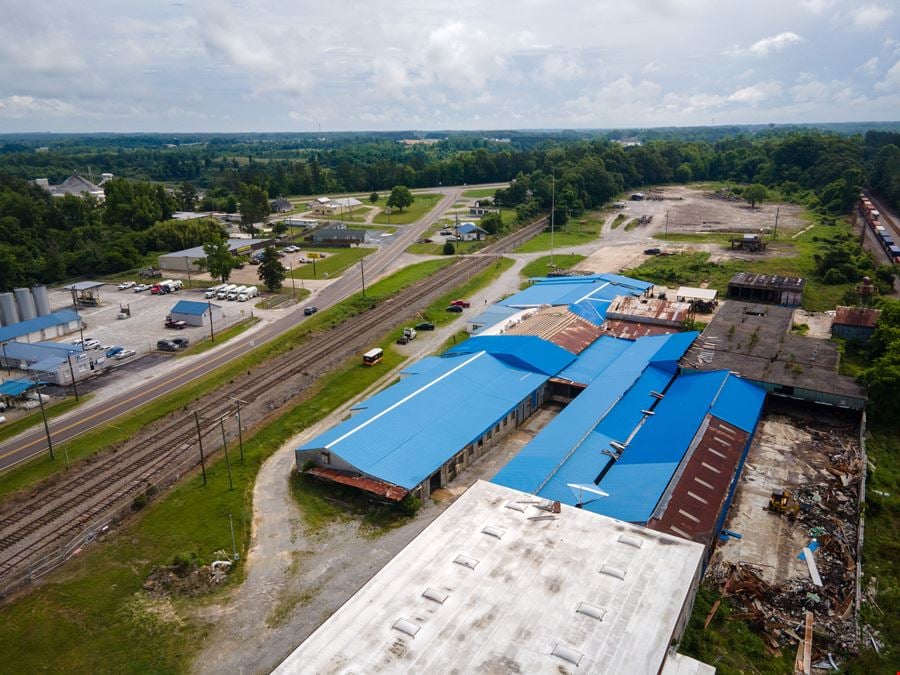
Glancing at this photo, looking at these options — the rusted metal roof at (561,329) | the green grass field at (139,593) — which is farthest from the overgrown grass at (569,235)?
the green grass field at (139,593)

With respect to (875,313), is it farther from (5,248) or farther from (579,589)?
(5,248)

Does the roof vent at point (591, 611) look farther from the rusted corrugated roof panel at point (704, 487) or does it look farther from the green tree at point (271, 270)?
the green tree at point (271, 270)

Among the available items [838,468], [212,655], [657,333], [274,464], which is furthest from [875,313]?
[212,655]

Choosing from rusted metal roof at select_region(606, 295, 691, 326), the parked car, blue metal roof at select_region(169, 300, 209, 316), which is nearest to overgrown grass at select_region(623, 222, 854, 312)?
rusted metal roof at select_region(606, 295, 691, 326)

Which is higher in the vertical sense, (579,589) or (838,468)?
(579,589)

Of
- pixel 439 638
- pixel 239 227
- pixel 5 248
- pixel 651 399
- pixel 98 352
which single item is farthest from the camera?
pixel 239 227

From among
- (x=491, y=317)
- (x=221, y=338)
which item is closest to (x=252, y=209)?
(x=221, y=338)
